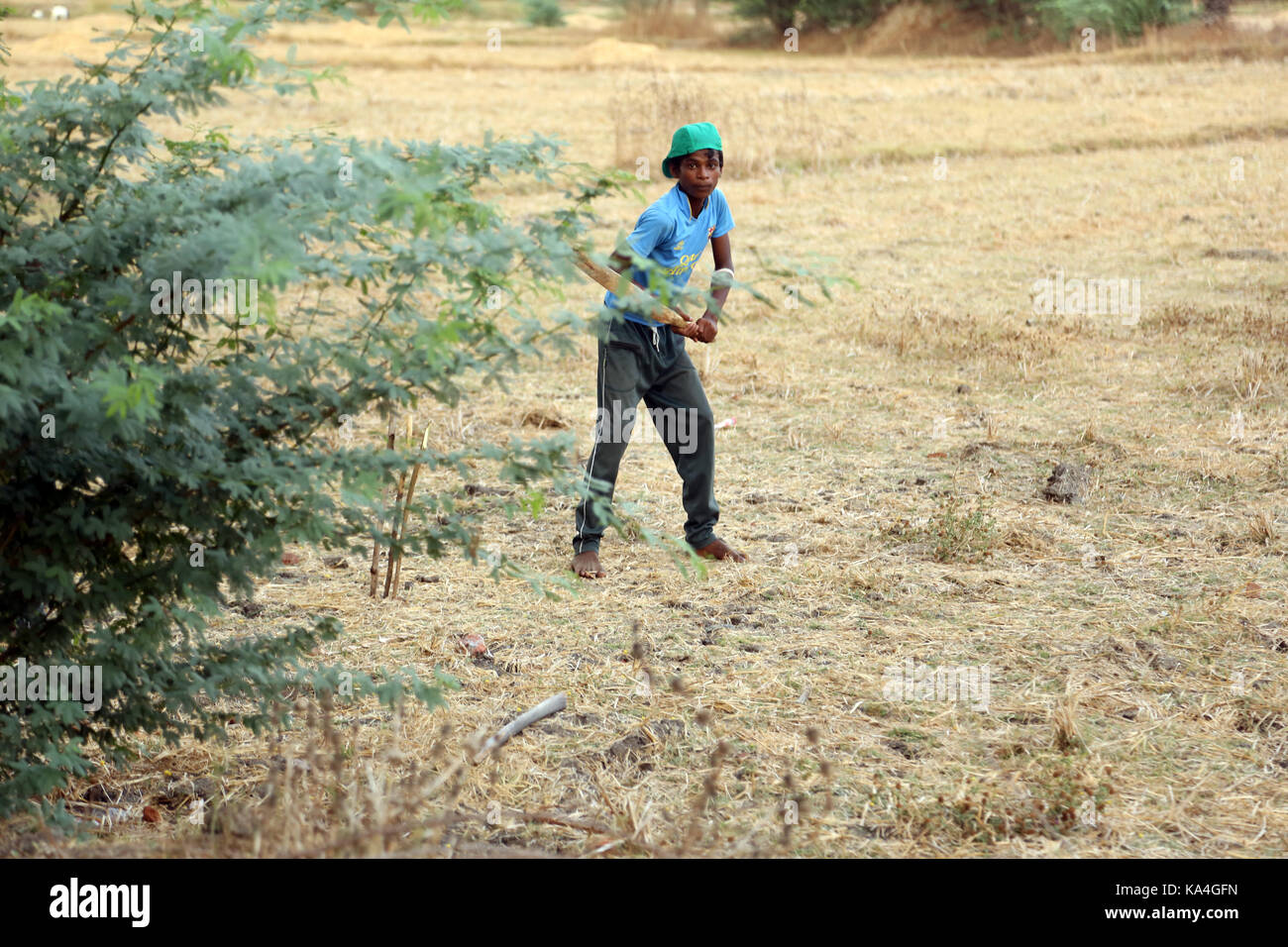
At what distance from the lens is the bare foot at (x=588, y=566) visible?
5379 mm

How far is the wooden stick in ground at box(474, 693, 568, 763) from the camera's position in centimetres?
373

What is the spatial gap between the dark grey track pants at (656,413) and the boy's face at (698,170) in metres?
0.61

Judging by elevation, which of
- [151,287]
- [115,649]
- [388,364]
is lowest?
[115,649]

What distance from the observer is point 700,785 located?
12.2ft

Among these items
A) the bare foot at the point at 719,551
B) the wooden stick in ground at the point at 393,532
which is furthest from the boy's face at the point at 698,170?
the wooden stick in ground at the point at 393,532

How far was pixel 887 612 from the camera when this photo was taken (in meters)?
5.02

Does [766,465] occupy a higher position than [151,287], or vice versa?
[151,287]

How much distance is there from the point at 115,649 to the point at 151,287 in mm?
967

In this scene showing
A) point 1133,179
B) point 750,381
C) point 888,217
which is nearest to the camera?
point 750,381

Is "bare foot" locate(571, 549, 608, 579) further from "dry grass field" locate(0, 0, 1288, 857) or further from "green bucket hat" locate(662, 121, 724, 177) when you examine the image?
"green bucket hat" locate(662, 121, 724, 177)

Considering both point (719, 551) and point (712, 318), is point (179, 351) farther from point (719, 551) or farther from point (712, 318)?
point (719, 551)
